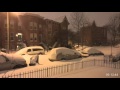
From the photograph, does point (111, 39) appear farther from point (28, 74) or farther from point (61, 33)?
point (28, 74)

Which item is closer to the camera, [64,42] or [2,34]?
[2,34]

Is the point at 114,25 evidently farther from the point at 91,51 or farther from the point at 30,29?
the point at 30,29

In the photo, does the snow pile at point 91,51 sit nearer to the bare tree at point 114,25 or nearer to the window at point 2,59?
the bare tree at point 114,25

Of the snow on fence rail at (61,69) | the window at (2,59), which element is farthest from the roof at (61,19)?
the window at (2,59)

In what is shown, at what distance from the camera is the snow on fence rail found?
163 inches

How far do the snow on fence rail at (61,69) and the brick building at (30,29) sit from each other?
1.80ft

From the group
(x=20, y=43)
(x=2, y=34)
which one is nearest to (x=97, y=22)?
(x=20, y=43)

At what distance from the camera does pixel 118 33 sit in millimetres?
4332

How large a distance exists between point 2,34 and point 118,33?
2539 mm

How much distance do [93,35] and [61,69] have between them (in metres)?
1.08

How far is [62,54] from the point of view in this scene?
14.6 ft

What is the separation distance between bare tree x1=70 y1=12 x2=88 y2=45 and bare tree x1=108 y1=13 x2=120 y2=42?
1.84 ft

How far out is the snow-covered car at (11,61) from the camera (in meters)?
4.06

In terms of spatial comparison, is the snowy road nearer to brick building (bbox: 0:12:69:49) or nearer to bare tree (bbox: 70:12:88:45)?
brick building (bbox: 0:12:69:49)
